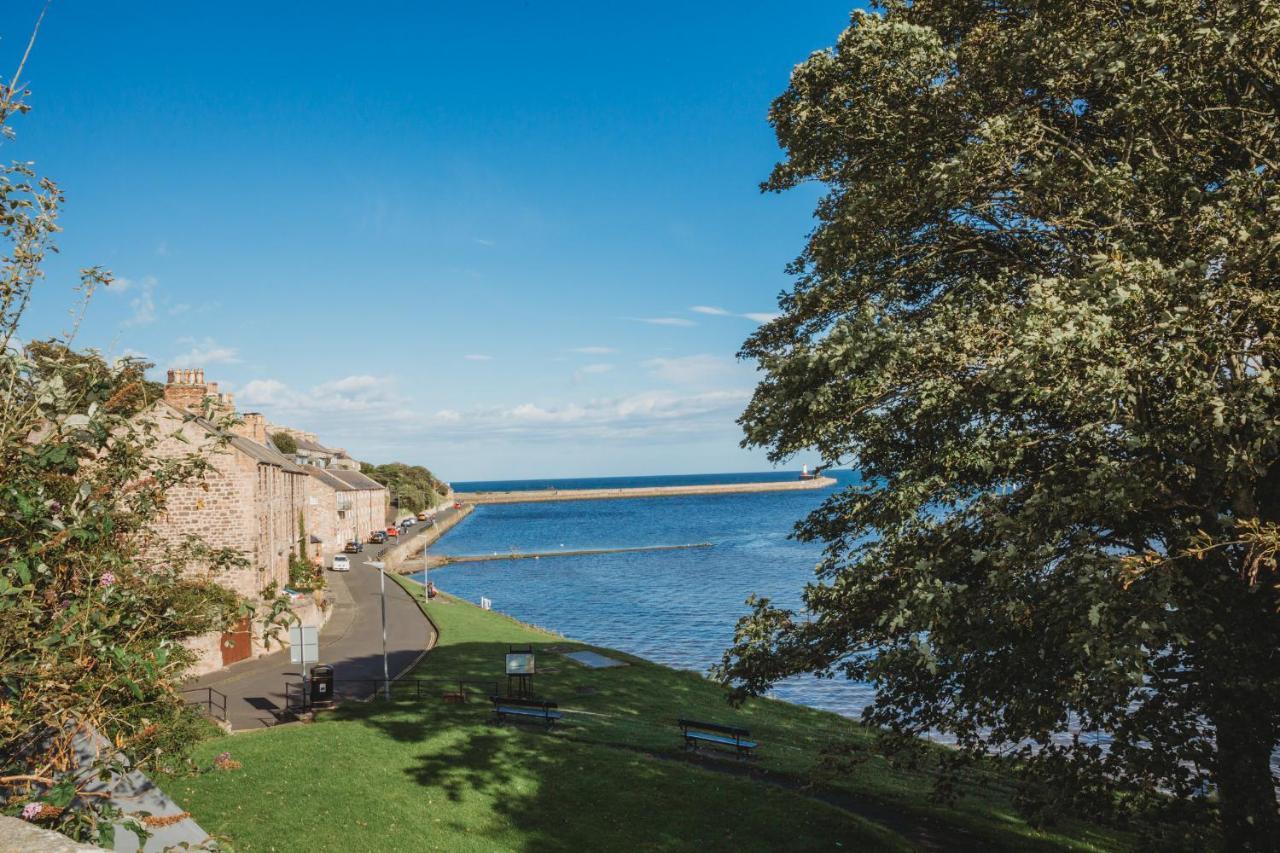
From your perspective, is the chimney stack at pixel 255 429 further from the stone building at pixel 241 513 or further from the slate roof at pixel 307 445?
the slate roof at pixel 307 445

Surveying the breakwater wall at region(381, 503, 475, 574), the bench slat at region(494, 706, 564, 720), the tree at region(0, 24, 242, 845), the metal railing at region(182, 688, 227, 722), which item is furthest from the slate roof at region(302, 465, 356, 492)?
the tree at region(0, 24, 242, 845)

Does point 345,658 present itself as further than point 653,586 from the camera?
No

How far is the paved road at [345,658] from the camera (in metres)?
27.3

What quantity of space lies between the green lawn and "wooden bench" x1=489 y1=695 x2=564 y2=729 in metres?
0.65

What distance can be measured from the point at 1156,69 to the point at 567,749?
63.0ft

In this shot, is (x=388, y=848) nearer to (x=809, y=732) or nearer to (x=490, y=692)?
(x=490, y=692)

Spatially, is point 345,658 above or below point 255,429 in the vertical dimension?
below

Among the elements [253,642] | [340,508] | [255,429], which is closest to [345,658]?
[253,642]

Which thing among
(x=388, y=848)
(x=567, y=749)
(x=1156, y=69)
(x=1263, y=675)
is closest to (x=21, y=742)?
(x=388, y=848)

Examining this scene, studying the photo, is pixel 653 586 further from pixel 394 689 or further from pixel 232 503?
pixel 394 689

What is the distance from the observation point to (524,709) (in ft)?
80.5

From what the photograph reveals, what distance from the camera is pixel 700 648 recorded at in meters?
45.7

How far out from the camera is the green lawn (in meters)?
15.1

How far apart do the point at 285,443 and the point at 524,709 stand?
238ft
